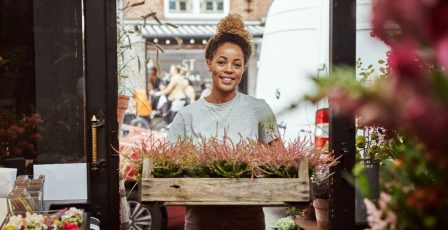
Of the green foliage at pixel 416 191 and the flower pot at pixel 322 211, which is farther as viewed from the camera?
the flower pot at pixel 322 211

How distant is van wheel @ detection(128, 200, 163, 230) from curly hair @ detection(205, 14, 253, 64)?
2.31m

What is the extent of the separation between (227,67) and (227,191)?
1.25 metres

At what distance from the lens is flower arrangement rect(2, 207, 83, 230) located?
3.04 meters

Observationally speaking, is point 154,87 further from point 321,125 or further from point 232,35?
point 232,35

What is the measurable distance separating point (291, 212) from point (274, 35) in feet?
5.98

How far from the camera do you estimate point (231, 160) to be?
3496mm

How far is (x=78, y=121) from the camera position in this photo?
415cm

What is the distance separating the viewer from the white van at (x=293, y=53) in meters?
5.89

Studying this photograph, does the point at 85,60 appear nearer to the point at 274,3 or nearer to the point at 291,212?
the point at 291,212

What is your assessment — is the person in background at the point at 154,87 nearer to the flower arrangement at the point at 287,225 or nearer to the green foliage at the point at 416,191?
the flower arrangement at the point at 287,225

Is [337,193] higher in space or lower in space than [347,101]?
lower

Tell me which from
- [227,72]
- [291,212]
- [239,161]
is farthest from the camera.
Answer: [291,212]

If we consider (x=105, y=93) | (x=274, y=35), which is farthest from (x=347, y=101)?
(x=274, y=35)

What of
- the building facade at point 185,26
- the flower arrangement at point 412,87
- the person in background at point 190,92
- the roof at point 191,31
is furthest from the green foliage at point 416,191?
the person in background at point 190,92
